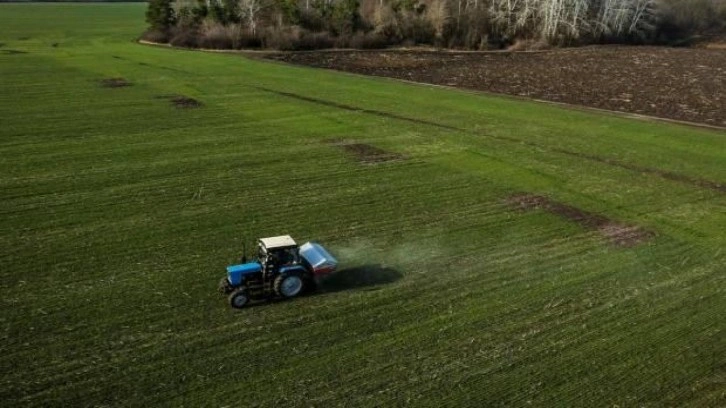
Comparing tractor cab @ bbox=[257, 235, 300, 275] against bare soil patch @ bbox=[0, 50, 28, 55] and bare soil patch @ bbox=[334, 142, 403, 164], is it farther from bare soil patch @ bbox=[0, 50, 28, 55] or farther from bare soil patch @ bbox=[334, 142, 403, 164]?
bare soil patch @ bbox=[0, 50, 28, 55]

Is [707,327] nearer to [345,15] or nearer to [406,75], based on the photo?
→ [406,75]

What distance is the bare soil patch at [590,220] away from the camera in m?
19.1

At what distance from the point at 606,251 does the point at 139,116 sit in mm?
26683

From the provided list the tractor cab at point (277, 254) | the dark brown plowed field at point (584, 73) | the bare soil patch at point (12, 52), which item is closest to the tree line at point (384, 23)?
the dark brown plowed field at point (584, 73)

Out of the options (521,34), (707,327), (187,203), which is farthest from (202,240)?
(521,34)

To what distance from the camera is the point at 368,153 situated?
2827cm

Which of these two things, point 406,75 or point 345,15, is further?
point 345,15

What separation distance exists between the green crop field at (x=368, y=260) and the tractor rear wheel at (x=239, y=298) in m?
0.28

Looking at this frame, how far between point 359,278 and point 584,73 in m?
48.2

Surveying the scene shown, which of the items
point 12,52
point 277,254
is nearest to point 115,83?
point 12,52

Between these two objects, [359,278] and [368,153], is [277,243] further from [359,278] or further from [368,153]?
[368,153]

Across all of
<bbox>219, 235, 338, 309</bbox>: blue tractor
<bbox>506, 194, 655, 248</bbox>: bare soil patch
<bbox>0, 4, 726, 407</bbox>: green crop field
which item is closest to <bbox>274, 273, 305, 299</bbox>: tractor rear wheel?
<bbox>219, 235, 338, 309</bbox>: blue tractor

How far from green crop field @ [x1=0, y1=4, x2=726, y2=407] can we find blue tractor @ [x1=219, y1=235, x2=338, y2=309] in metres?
0.39

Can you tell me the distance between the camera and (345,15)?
77.9 metres
